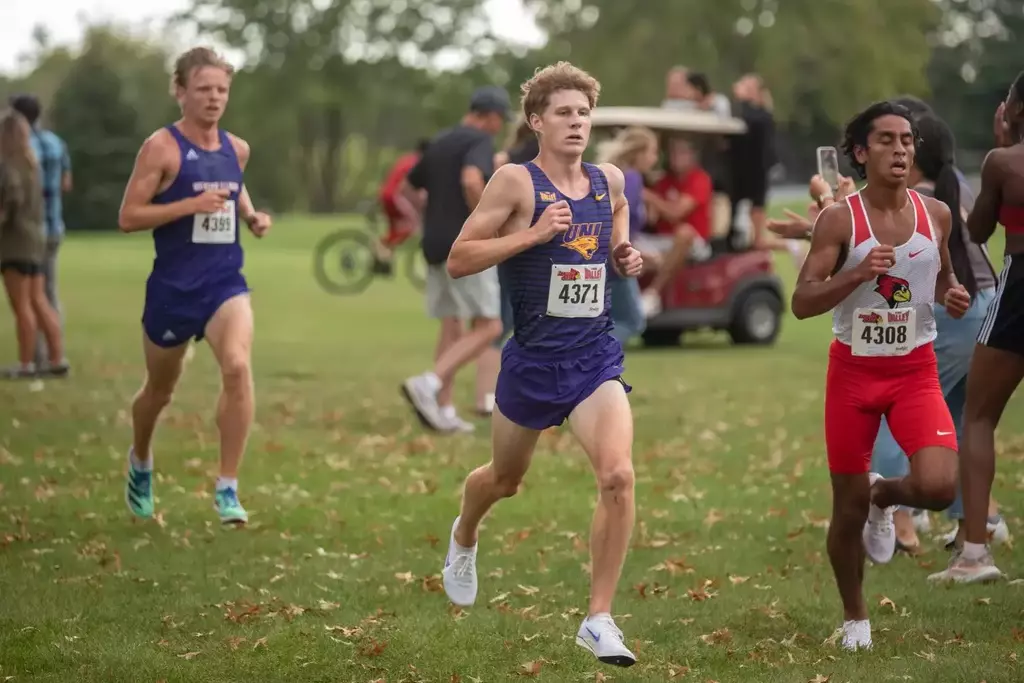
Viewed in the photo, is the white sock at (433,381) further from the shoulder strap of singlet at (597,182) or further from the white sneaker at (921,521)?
the shoulder strap of singlet at (597,182)

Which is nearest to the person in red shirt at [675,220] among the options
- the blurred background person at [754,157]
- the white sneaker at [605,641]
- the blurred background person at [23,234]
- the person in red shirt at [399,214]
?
the blurred background person at [754,157]

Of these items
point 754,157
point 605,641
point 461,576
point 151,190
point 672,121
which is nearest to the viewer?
point 605,641

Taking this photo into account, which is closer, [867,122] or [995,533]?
[867,122]

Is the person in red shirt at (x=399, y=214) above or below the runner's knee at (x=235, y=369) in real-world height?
above

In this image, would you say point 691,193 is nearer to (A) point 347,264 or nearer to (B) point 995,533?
(B) point 995,533

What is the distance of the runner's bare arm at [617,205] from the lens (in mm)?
6398

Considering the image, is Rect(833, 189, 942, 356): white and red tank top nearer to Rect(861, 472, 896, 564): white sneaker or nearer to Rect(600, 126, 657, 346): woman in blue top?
Rect(861, 472, 896, 564): white sneaker

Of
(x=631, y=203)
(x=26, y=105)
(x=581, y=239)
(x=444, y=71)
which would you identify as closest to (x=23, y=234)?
(x=26, y=105)

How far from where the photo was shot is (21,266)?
14.6 meters

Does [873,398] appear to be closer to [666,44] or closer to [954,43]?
[666,44]

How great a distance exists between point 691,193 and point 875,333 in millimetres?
11763

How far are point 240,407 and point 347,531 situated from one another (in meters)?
0.86

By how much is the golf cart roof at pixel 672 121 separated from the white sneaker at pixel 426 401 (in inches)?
299

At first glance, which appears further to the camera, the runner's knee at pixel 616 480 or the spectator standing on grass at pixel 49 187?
the spectator standing on grass at pixel 49 187
